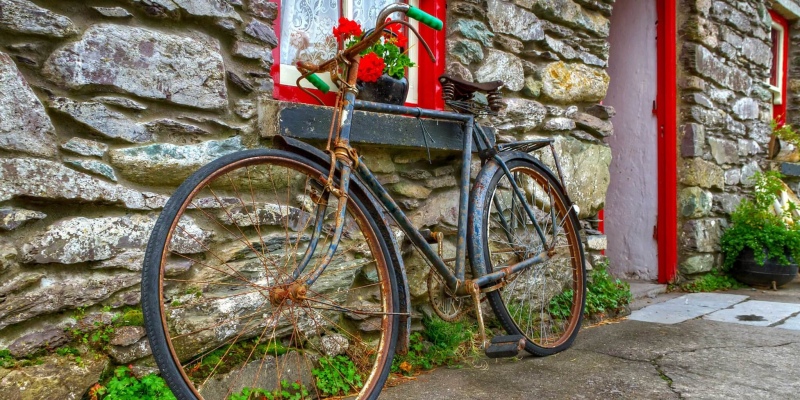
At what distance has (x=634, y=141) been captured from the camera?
5086 mm

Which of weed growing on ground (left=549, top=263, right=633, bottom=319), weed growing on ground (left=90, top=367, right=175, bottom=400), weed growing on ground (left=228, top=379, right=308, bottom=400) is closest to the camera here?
weed growing on ground (left=90, top=367, right=175, bottom=400)

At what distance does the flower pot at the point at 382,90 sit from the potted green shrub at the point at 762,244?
154 inches

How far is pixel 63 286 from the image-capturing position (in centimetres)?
183

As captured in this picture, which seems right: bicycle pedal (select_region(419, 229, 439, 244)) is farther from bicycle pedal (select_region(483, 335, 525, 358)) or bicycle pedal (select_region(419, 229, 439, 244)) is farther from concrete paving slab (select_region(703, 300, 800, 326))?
concrete paving slab (select_region(703, 300, 800, 326))

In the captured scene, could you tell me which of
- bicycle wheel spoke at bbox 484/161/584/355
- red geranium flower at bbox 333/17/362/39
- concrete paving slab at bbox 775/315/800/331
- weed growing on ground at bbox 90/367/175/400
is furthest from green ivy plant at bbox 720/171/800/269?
weed growing on ground at bbox 90/367/175/400

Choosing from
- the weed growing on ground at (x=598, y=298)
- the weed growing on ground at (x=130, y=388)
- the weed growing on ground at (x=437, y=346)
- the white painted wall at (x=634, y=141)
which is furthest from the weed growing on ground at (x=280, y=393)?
the white painted wall at (x=634, y=141)

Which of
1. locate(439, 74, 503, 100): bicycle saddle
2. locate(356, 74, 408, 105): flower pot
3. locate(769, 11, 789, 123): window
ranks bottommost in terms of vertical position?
locate(356, 74, 408, 105): flower pot

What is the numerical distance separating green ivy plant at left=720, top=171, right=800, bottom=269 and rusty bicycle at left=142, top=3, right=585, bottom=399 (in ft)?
10.2

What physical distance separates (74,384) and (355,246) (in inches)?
44.6

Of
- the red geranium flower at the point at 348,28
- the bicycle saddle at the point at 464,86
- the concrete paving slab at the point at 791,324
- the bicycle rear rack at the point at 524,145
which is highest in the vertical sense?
the red geranium flower at the point at 348,28

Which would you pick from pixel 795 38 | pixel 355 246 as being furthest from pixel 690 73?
pixel 355 246

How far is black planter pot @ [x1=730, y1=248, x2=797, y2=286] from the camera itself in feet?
16.7

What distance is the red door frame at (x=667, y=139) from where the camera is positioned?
16.2ft

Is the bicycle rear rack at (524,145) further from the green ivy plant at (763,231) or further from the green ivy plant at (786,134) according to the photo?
the green ivy plant at (786,134)
